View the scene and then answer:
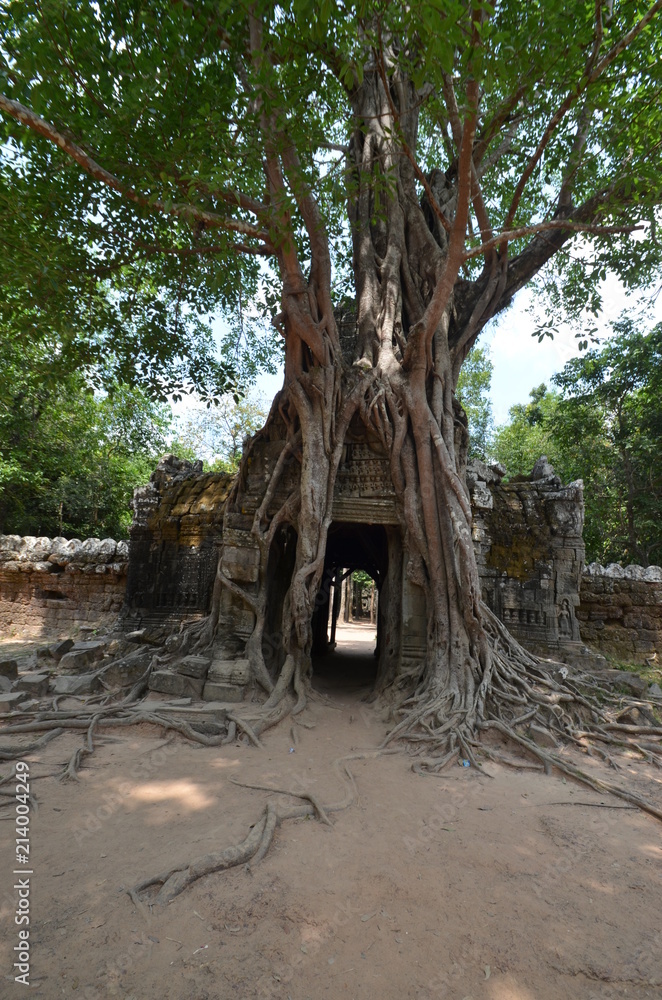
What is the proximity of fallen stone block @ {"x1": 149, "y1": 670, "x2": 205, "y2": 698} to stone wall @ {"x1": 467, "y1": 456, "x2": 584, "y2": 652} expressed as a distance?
364 centimetres

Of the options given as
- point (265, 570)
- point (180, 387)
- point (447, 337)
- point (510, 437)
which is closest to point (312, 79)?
point (447, 337)

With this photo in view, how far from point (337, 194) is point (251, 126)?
954 mm

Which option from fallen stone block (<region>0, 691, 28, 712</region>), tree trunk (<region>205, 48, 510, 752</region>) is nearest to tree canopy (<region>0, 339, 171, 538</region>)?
tree trunk (<region>205, 48, 510, 752</region>)

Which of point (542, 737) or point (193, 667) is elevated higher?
point (193, 667)

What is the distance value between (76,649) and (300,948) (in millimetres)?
4817

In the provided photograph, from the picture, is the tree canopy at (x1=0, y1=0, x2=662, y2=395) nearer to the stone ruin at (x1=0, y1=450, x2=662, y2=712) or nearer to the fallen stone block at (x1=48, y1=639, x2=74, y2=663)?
the stone ruin at (x1=0, y1=450, x2=662, y2=712)

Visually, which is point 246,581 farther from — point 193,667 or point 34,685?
point 34,685

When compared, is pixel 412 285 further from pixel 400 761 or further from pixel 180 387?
pixel 400 761

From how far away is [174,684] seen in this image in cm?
455

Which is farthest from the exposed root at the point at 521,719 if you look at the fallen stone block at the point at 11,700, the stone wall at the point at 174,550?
the stone wall at the point at 174,550

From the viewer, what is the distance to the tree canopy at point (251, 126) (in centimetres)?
355

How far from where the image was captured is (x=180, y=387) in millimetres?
6922

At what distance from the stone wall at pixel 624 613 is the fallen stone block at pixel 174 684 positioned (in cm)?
563

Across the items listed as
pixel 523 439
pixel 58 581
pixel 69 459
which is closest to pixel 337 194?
pixel 58 581
